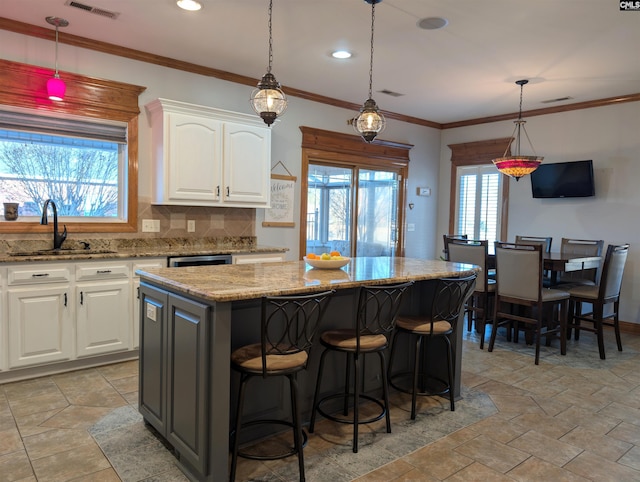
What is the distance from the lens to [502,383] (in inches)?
141

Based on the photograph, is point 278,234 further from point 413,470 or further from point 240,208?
point 413,470

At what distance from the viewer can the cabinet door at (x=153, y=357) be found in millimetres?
2400

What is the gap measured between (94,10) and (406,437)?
11.9 feet

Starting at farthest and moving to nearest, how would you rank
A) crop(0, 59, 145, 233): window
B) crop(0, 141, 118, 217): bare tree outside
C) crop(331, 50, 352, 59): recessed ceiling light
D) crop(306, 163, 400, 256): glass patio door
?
crop(306, 163, 400, 256): glass patio door
crop(331, 50, 352, 59): recessed ceiling light
crop(0, 141, 118, 217): bare tree outside
crop(0, 59, 145, 233): window

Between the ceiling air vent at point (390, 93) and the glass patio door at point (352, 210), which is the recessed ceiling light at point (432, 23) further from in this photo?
the glass patio door at point (352, 210)

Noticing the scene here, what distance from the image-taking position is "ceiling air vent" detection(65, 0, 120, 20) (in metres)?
3.28

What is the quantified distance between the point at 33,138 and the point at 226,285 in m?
2.80

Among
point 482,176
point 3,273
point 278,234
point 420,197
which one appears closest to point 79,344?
point 3,273

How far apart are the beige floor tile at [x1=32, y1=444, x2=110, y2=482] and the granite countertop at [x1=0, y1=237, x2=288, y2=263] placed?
155 cm

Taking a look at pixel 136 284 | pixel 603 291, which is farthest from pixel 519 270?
pixel 136 284

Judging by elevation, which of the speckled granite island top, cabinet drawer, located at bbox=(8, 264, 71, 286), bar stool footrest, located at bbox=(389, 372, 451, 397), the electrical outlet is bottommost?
bar stool footrest, located at bbox=(389, 372, 451, 397)

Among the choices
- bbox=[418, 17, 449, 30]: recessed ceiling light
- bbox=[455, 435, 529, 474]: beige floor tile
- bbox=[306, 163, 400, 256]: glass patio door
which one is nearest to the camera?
bbox=[455, 435, 529, 474]: beige floor tile

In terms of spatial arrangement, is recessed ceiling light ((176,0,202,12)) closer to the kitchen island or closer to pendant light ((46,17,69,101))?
pendant light ((46,17,69,101))

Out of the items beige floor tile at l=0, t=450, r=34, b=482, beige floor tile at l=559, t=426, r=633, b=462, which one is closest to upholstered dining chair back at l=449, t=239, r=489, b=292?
beige floor tile at l=559, t=426, r=633, b=462
